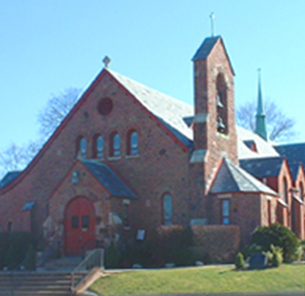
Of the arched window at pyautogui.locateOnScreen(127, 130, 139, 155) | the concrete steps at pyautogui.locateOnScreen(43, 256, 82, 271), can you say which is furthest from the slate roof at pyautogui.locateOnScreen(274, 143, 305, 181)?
the concrete steps at pyautogui.locateOnScreen(43, 256, 82, 271)

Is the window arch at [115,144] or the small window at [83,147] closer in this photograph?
the window arch at [115,144]

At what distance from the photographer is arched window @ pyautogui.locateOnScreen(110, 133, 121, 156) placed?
34.0 meters

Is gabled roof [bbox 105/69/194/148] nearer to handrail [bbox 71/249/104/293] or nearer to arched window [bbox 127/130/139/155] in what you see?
arched window [bbox 127/130/139/155]

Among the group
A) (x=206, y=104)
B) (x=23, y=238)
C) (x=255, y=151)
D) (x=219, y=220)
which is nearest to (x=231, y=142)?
(x=206, y=104)

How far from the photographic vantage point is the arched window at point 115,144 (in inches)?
1338

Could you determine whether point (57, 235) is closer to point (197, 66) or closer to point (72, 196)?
point (72, 196)

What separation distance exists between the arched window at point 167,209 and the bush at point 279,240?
15.9 ft

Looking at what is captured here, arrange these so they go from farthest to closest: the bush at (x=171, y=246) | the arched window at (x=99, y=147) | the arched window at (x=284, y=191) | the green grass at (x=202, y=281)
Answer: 1. the arched window at (x=284, y=191)
2. the arched window at (x=99, y=147)
3. the bush at (x=171, y=246)
4. the green grass at (x=202, y=281)

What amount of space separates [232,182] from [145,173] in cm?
474

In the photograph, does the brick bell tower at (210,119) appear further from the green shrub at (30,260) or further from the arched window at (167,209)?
the green shrub at (30,260)

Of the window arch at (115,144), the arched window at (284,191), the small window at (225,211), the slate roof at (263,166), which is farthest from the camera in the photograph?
the arched window at (284,191)

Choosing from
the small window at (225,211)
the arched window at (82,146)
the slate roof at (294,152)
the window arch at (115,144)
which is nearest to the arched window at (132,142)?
the window arch at (115,144)

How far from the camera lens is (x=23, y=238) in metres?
32.9

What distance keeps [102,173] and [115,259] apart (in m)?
5.51
